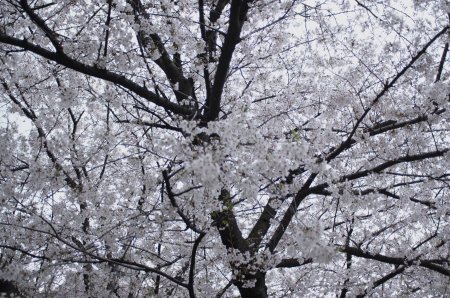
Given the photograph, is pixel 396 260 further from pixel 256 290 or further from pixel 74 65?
pixel 74 65

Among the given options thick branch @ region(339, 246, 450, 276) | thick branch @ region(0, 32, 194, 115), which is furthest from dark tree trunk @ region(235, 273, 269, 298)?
thick branch @ region(0, 32, 194, 115)

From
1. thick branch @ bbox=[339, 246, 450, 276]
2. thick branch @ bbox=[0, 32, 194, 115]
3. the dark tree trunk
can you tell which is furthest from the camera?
thick branch @ bbox=[339, 246, 450, 276]

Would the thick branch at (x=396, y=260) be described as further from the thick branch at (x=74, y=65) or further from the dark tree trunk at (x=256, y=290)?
the thick branch at (x=74, y=65)

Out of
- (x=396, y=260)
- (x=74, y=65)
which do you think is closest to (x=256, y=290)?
(x=396, y=260)

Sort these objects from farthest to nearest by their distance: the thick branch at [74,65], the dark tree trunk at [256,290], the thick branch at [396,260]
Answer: the thick branch at [396,260] < the dark tree trunk at [256,290] < the thick branch at [74,65]

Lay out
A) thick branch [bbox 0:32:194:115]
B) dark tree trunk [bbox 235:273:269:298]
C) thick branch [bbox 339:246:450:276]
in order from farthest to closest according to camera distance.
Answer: thick branch [bbox 339:246:450:276]
dark tree trunk [bbox 235:273:269:298]
thick branch [bbox 0:32:194:115]

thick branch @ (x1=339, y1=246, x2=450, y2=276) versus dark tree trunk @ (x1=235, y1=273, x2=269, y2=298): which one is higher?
thick branch @ (x1=339, y1=246, x2=450, y2=276)

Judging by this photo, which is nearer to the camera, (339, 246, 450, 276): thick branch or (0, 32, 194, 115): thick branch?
(0, 32, 194, 115): thick branch

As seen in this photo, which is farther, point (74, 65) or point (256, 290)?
point (256, 290)

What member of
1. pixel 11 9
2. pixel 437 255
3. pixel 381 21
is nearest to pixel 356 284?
pixel 437 255

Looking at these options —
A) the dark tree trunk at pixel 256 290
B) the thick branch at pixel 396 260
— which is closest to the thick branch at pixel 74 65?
the dark tree trunk at pixel 256 290

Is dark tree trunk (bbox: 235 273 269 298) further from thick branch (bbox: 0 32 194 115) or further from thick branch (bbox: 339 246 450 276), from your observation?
thick branch (bbox: 0 32 194 115)

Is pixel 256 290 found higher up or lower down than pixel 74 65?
lower down

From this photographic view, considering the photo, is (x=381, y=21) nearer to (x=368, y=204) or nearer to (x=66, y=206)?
(x=368, y=204)
